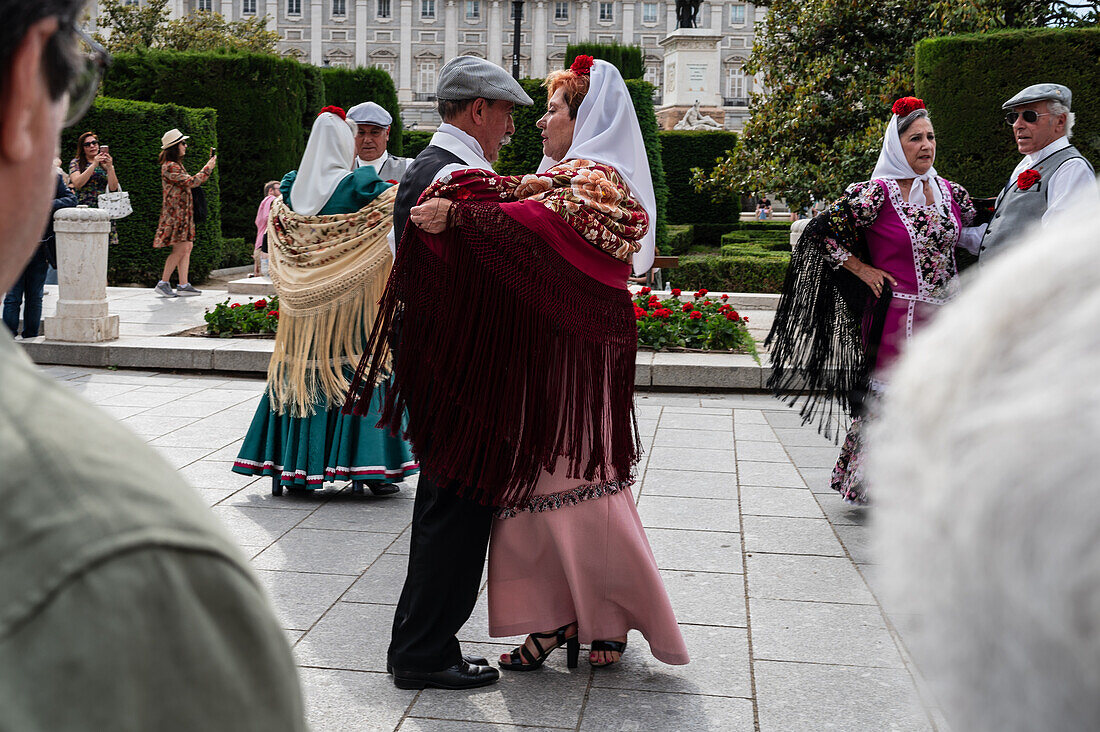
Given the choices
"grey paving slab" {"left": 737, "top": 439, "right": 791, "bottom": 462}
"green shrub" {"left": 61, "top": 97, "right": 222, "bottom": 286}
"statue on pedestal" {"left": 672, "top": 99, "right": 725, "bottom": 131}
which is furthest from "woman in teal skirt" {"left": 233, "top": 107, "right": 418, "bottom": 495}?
"statue on pedestal" {"left": 672, "top": 99, "right": 725, "bottom": 131}

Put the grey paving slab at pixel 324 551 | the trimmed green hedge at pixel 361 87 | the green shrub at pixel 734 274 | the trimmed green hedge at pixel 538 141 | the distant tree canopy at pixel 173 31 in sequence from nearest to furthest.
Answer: the grey paving slab at pixel 324 551 → the green shrub at pixel 734 274 → the trimmed green hedge at pixel 538 141 → the trimmed green hedge at pixel 361 87 → the distant tree canopy at pixel 173 31

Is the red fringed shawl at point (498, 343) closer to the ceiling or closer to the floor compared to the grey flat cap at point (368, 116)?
closer to the floor

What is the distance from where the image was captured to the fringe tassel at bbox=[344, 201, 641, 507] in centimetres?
313

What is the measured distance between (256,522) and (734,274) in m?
12.1

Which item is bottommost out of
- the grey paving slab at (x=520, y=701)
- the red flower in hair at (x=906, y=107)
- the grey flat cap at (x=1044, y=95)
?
the grey paving slab at (x=520, y=701)

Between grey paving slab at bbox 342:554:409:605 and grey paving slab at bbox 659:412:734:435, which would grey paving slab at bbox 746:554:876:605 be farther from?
grey paving slab at bbox 659:412:734:435

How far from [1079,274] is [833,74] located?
631 inches

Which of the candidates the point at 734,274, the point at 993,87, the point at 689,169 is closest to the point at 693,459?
the point at 993,87

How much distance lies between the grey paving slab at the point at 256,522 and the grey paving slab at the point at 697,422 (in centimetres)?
305

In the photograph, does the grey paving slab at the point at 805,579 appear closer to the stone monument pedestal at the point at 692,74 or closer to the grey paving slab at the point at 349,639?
the grey paving slab at the point at 349,639

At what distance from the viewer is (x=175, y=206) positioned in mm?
13531

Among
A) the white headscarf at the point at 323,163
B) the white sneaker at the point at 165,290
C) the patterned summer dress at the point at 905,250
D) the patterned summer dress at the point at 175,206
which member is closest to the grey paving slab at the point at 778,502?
the patterned summer dress at the point at 905,250

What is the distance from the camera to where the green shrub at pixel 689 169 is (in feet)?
85.7

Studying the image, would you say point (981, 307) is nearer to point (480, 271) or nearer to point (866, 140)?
point (480, 271)
